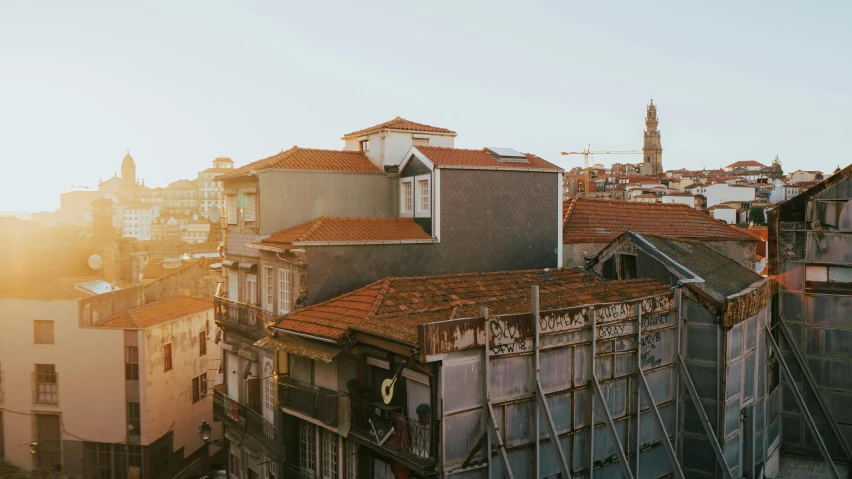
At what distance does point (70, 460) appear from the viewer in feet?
93.3

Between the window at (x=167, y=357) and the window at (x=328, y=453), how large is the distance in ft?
50.9

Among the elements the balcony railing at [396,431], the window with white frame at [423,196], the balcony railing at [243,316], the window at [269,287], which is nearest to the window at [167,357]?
the balcony railing at [243,316]

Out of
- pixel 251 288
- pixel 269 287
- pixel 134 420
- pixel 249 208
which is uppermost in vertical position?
pixel 249 208

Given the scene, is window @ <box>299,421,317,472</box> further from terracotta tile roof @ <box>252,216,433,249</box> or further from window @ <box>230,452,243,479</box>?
window @ <box>230,452,243,479</box>

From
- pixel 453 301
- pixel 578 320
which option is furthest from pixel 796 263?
pixel 453 301

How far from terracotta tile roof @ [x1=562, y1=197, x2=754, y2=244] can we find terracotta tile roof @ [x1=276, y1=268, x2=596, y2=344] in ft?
16.1

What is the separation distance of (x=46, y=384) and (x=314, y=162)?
57.4ft

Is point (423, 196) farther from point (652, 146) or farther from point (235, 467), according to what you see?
point (652, 146)

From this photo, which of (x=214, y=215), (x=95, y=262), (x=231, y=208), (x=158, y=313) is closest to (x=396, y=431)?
(x=231, y=208)

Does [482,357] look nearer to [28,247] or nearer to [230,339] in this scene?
[230,339]

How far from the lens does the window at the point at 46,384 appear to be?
28.6m

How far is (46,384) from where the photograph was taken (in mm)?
28656

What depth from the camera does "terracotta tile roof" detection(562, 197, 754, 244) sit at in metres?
23.9

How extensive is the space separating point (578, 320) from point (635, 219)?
1313cm
